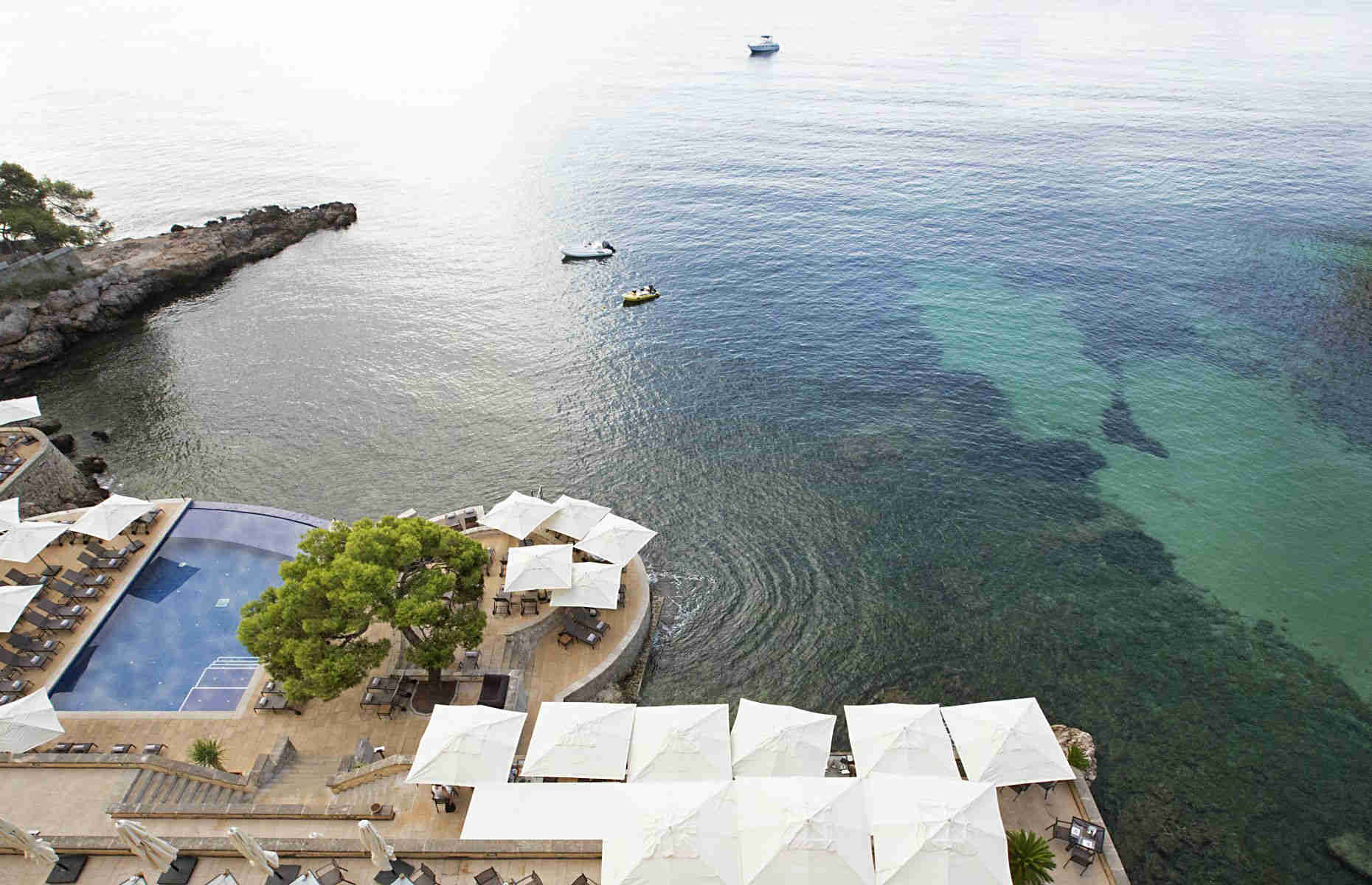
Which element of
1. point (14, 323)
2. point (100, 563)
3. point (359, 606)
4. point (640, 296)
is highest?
point (14, 323)

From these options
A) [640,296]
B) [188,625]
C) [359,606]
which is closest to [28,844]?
[359,606]

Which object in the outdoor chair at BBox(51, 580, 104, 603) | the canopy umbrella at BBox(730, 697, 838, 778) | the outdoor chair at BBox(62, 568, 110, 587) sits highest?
the outdoor chair at BBox(62, 568, 110, 587)

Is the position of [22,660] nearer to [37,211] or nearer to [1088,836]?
[1088,836]

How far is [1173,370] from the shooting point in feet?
183

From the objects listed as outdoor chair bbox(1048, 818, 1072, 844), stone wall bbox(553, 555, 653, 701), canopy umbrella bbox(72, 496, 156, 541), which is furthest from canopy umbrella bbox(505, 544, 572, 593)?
outdoor chair bbox(1048, 818, 1072, 844)

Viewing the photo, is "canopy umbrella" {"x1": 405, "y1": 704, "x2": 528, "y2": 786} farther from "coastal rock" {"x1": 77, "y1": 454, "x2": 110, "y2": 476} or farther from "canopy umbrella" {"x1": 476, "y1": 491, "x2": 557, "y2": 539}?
"coastal rock" {"x1": 77, "y1": 454, "x2": 110, "y2": 476}

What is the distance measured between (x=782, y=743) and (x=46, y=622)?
32686 mm

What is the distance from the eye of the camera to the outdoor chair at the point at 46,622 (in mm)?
30844

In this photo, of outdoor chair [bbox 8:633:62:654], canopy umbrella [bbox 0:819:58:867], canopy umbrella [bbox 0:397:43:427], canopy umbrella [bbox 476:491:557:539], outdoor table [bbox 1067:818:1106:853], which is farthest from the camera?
canopy umbrella [bbox 0:397:43:427]

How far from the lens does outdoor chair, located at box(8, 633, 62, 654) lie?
3009 centimetres

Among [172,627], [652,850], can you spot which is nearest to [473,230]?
[172,627]

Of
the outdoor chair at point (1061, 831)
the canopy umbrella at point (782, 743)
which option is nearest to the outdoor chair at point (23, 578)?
the canopy umbrella at point (782, 743)

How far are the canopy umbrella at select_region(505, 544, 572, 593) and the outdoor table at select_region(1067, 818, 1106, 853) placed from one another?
69.4 feet

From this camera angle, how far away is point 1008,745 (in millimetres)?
25328
